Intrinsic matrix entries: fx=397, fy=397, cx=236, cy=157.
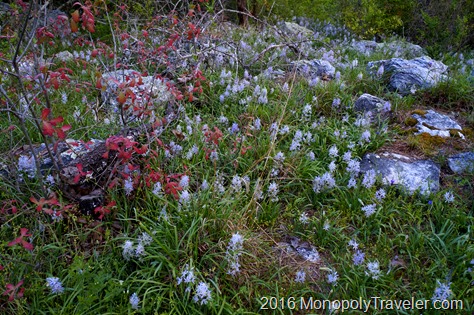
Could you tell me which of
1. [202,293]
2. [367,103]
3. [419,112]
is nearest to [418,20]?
[419,112]

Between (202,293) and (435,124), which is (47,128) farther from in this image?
(435,124)

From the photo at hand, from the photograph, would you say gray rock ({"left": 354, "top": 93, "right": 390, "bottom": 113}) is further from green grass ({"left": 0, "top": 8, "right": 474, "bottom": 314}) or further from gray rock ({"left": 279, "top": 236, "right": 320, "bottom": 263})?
gray rock ({"left": 279, "top": 236, "right": 320, "bottom": 263})

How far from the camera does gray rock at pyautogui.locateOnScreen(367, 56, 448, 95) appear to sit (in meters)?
5.27

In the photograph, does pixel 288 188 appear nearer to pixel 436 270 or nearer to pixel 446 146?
pixel 436 270

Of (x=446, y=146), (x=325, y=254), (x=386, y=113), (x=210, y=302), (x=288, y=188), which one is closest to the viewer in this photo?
(x=210, y=302)

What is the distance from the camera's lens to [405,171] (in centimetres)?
375

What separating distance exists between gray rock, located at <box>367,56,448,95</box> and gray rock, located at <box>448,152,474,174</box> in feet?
4.52

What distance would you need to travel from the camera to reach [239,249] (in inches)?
108

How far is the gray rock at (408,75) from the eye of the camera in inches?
207

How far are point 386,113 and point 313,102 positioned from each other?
34.1 inches

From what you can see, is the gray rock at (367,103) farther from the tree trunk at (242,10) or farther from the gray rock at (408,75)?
the tree trunk at (242,10)

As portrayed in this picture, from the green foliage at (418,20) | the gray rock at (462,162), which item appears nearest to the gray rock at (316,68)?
the gray rock at (462,162)

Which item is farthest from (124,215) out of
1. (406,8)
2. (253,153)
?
(406,8)

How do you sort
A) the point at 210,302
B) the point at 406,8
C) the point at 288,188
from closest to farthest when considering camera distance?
the point at 210,302 → the point at 288,188 → the point at 406,8
